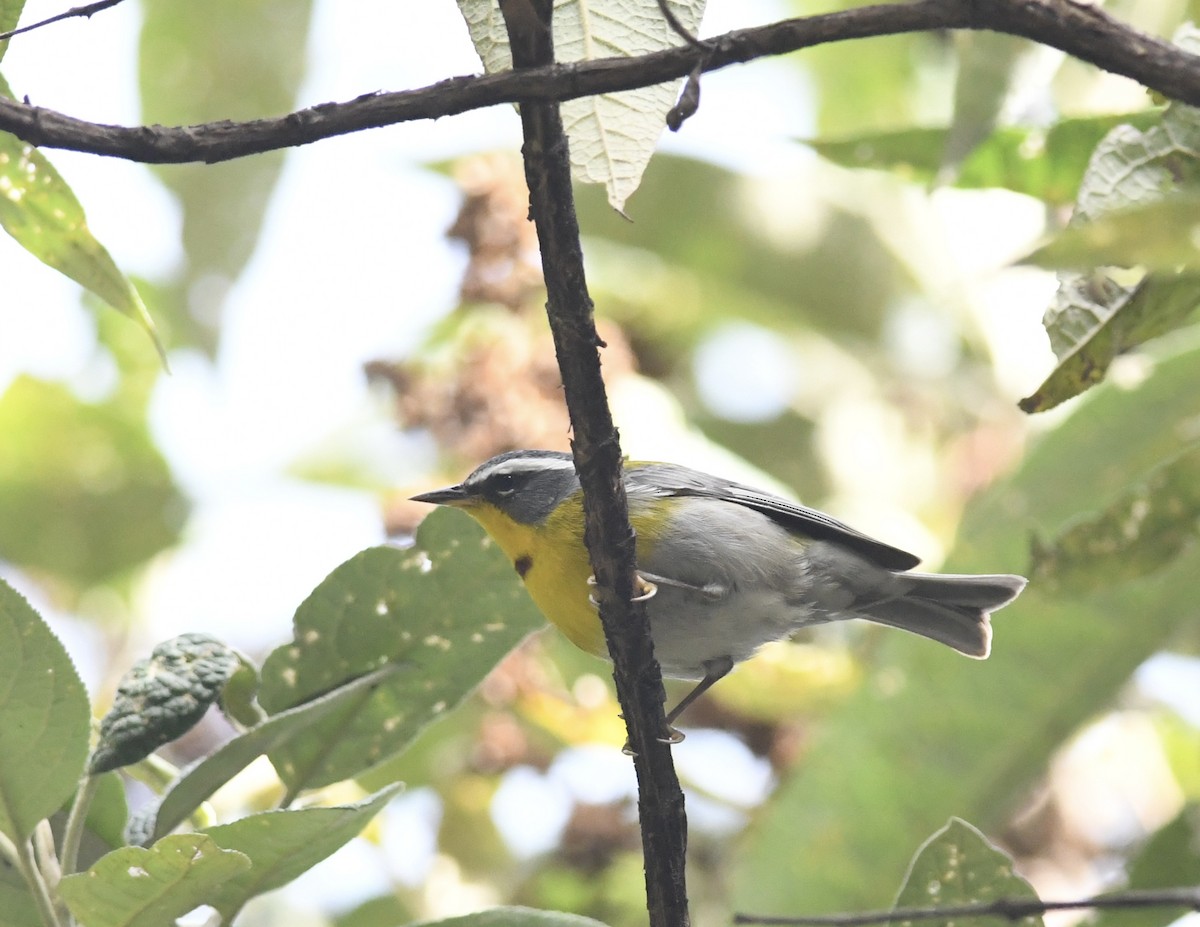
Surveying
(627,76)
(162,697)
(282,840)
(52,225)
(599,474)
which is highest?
(52,225)

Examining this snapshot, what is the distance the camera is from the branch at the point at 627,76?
154cm

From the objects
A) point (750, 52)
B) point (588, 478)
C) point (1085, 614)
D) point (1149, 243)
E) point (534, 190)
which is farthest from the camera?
point (1085, 614)

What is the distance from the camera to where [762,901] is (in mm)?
3576

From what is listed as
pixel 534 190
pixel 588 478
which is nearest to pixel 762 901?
pixel 588 478

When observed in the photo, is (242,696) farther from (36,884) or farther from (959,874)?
(959,874)

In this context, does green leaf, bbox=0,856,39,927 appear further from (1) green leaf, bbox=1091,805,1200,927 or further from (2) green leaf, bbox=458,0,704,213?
(1) green leaf, bbox=1091,805,1200,927

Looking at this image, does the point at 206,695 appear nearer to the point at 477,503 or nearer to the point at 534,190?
the point at 534,190

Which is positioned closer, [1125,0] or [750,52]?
[750,52]

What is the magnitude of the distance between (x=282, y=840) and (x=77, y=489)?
3407 mm

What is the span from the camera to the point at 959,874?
246cm

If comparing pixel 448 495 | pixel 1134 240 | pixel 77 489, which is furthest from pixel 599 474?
pixel 77 489

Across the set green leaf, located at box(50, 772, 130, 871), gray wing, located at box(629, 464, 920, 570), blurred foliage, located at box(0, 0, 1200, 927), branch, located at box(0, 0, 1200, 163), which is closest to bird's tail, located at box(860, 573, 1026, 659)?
gray wing, located at box(629, 464, 920, 570)

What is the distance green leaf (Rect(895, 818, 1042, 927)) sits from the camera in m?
2.45

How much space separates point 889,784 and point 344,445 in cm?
330
